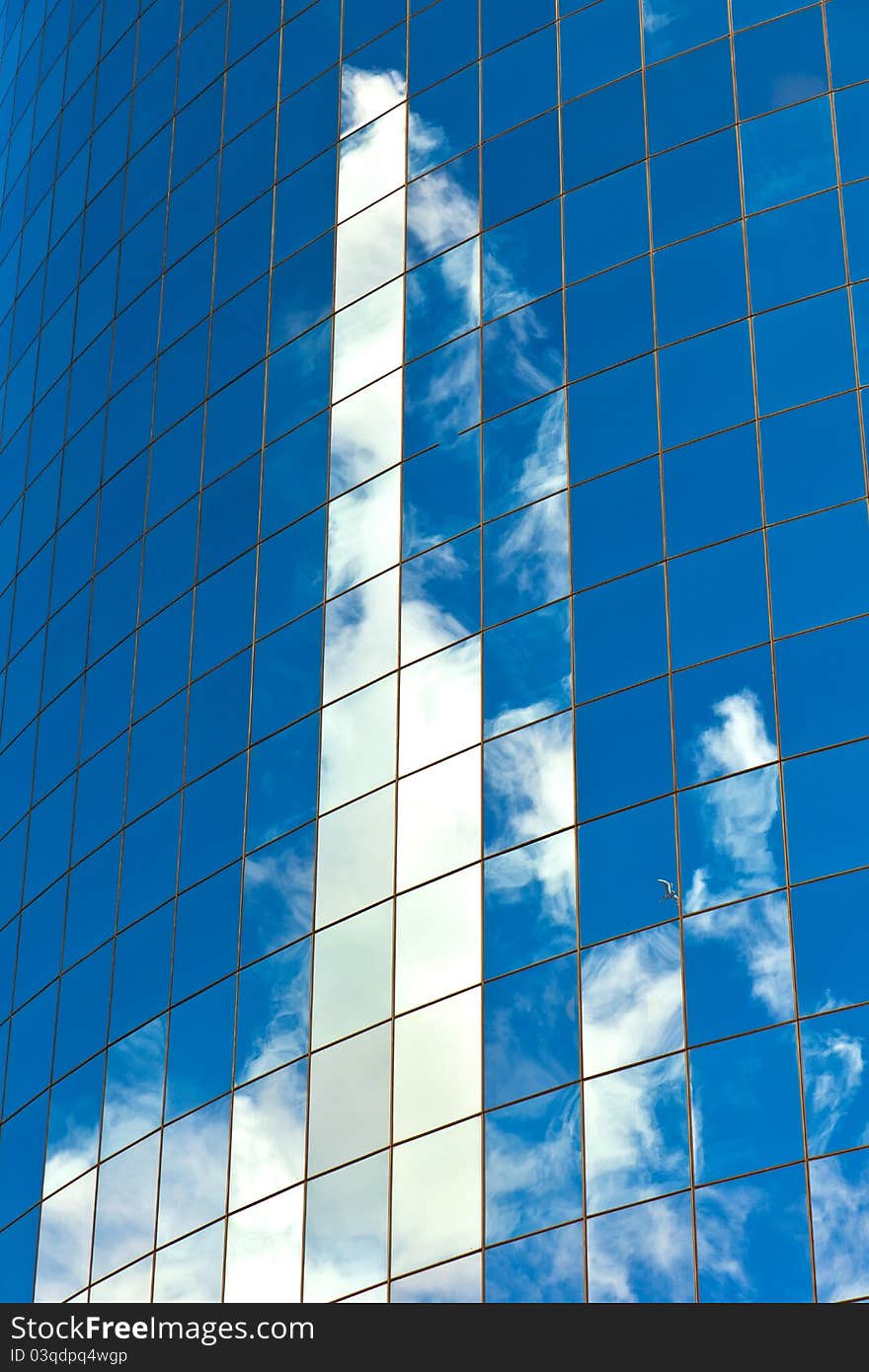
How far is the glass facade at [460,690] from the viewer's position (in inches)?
1387

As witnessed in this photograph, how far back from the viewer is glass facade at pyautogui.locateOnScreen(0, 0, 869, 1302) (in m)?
35.2

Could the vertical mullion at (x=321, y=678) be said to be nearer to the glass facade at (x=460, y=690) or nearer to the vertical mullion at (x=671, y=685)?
the glass facade at (x=460, y=690)

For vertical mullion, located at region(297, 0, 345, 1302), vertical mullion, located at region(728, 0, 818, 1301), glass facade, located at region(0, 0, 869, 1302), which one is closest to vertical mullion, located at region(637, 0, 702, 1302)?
glass facade, located at region(0, 0, 869, 1302)

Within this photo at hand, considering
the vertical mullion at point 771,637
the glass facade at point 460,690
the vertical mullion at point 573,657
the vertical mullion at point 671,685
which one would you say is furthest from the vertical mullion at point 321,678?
the vertical mullion at point 771,637

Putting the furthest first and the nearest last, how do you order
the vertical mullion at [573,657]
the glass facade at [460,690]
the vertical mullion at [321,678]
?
the vertical mullion at [321,678] < the glass facade at [460,690] < the vertical mullion at [573,657]

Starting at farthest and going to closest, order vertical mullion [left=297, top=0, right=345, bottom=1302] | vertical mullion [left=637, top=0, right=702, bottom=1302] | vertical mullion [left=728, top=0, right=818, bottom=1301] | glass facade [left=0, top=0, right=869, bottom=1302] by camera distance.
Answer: vertical mullion [left=297, top=0, right=345, bottom=1302], glass facade [left=0, top=0, right=869, bottom=1302], vertical mullion [left=637, top=0, right=702, bottom=1302], vertical mullion [left=728, top=0, right=818, bottom=1301]

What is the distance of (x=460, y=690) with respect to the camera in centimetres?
4091

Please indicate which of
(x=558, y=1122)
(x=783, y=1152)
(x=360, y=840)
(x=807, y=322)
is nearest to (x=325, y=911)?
(x=360, y=840)

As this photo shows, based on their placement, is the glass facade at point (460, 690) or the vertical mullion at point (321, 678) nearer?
the glass facade at point (460, 690)

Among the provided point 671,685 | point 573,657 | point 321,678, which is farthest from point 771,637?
point 321,678

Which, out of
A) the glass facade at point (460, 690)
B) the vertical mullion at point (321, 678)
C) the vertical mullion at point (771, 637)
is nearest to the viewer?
the vertical mullion at point (771, 637)

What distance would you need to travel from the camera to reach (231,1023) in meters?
41.5

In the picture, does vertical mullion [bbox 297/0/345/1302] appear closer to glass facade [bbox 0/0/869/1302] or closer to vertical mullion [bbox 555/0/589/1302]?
glass facade [bbox 0/0/869/1302]

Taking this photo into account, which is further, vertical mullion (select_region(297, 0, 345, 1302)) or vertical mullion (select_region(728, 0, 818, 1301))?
vertical mullion (select_region(297, 0, 345, 1302))
